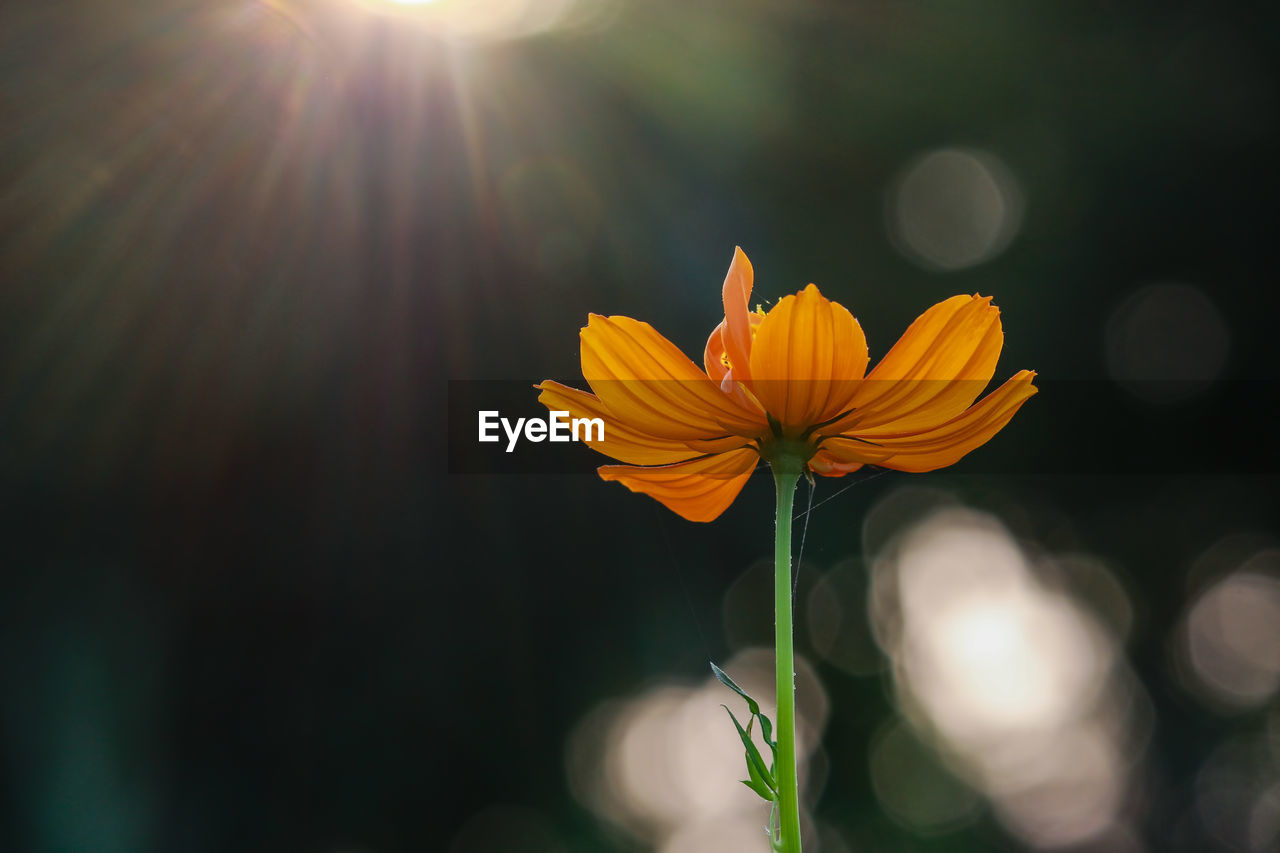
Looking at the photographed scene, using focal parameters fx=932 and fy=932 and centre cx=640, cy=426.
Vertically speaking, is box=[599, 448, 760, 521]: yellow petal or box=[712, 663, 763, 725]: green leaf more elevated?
box=[599, 448, 760, 521]: yellow petal

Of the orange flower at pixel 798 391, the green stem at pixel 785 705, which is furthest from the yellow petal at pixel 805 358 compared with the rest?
the green stem at pixel 785 705

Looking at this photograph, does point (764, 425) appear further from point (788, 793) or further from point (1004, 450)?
point (1004, 450)

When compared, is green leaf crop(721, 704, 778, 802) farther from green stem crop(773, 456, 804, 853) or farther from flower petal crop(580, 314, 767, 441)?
flower petal crop(580, 314, 767, 441)

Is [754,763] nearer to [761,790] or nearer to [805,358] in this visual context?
[761,790]

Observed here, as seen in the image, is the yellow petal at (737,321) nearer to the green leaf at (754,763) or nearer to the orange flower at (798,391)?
the orange flower at (798,391)

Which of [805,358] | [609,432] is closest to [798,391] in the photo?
[805,358]

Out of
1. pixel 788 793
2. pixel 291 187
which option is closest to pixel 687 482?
pixel 788 793

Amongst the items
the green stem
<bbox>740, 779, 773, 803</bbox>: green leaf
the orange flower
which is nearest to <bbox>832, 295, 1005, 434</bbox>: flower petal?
the orange flower

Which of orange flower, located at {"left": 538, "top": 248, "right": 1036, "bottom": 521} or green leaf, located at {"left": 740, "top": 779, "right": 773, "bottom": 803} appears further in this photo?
orange flower, located at {"left": 538, "top": 248, "right": 1036, "bottom": 521}

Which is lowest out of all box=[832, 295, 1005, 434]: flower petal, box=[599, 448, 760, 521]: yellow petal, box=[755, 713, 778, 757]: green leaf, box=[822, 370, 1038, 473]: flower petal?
box=[755, 713, 778, 757]: green leaf
